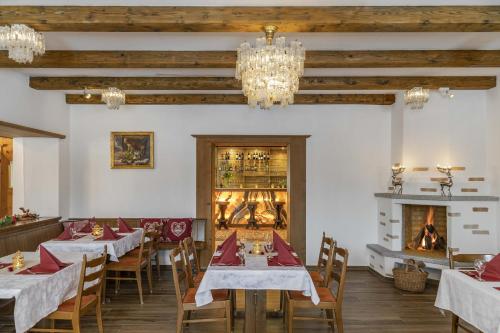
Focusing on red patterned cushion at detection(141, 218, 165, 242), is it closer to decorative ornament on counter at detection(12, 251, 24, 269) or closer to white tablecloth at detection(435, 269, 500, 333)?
decorative ornament on counter at detection(12, 251, 24, 269)

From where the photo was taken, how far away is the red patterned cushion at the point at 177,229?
6.34 m

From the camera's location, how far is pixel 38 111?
5688 mm

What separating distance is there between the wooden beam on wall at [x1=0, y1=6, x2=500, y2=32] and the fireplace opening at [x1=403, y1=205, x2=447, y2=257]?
3.56 meters

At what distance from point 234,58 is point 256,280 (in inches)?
99.5

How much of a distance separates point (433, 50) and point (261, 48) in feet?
8.19

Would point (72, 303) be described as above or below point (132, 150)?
below

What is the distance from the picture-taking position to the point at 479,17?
10.0 ft

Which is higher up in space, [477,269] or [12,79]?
[12,79]

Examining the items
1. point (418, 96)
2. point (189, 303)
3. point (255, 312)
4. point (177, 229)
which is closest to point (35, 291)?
point (189, 303)

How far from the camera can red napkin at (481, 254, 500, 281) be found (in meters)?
2.86

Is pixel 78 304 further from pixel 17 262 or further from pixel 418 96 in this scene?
pixel 418 96

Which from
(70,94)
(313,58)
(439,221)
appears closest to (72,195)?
(70,94)

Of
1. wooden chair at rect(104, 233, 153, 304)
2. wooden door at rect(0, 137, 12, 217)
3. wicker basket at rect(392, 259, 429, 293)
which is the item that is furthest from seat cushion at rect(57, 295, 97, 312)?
wooden door at rect(0, 137, 12, 217)

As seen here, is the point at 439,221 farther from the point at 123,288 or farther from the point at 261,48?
the point at 123,288
